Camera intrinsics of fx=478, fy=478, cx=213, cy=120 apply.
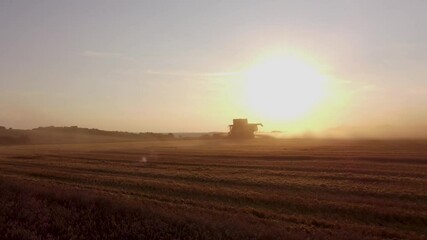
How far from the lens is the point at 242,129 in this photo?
109 meters

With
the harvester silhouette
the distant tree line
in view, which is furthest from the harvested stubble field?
the distant tree line

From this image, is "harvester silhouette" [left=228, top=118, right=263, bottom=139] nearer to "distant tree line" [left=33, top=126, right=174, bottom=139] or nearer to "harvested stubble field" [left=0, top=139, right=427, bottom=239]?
"distant tree line" [left=33, top=126, right=174, bottom=139]

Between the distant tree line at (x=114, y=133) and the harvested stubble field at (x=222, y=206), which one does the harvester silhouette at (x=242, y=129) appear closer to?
the distant tree line at (x=114, y=133)

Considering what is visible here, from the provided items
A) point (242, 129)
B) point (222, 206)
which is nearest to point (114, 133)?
point (242, 129)

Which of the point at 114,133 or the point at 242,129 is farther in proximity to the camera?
the point at 114,133

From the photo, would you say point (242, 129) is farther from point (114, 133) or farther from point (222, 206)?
point (222, 206)

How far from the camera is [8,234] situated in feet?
38.1

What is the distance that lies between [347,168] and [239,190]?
42.4ft

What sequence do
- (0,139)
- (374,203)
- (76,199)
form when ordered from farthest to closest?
(0,139) → (374,203) → (76,199)

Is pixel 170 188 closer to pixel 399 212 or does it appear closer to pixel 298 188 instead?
pixel 298 188

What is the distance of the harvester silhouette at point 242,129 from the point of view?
109000mm

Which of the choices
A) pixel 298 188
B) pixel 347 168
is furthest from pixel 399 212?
pixel 347 168

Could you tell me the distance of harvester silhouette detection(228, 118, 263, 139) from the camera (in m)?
109

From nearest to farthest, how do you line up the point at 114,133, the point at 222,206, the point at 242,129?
1. the point at 222,206
2. the point at 242,129
3. the point at 114,133
